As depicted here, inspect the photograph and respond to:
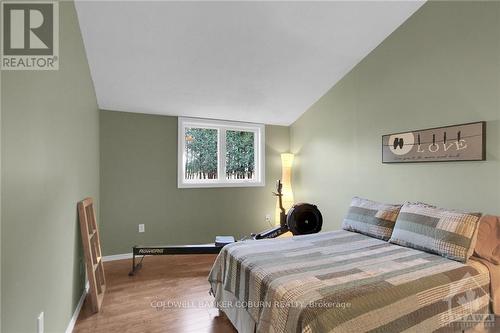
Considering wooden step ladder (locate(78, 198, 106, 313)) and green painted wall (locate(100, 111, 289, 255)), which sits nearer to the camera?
wooden step ladder (locate(78, 198, 106, 313))

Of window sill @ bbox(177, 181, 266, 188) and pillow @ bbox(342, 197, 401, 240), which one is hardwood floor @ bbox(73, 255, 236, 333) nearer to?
window sill @ bbox(177, 181, 266, 188)

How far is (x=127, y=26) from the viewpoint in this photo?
7.21 feet

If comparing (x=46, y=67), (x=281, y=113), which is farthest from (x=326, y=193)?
(x=46, y=67)

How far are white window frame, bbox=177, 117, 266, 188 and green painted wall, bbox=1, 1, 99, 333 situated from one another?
1.46m

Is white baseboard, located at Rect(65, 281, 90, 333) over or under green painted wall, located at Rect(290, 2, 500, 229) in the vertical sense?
under

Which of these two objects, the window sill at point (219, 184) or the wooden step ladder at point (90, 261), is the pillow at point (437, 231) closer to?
the window sill at point (219, 184)

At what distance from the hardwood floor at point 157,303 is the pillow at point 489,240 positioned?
1.95 m

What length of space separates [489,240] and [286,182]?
279cm

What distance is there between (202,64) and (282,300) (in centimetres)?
241

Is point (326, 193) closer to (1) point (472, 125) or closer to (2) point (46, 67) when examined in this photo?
(1) point (472, 125)

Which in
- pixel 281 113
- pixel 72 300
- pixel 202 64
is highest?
pixel 202 64

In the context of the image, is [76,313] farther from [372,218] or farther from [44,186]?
[372,218]

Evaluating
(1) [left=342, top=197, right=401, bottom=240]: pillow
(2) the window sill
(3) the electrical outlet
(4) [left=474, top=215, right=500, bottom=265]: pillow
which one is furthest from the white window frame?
(4) [left=474, top=215, right=500, bottom=265]: pillow

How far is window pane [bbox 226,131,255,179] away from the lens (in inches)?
165
